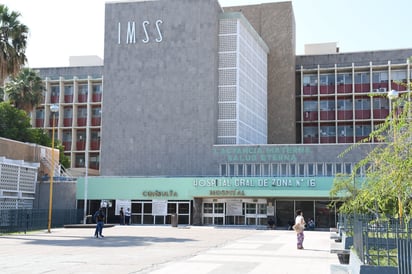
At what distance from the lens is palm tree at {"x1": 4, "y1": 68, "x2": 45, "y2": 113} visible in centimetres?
5962

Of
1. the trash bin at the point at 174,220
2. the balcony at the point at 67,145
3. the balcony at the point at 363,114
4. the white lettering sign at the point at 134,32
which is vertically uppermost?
the white lettering sign at the point at 134,32

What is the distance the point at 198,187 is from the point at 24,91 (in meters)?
24.1

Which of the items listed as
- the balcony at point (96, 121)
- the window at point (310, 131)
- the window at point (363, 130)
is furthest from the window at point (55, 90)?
the window at point (363, 130)

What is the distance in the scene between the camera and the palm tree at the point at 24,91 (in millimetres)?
59625

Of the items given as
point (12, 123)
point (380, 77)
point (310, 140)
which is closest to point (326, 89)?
point (380, 77)

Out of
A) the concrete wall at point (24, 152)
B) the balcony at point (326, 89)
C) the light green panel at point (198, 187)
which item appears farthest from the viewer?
the balcony at point (326, 89)

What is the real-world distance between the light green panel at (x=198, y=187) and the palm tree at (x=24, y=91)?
14.4 m

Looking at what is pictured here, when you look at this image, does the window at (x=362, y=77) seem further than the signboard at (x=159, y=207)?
Yes

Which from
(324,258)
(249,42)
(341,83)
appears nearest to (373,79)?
(341,83)

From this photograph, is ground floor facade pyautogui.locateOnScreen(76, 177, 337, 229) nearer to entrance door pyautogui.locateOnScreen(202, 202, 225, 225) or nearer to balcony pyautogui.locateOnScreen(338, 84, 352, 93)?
entrance door pyautogui.locateOnScreen(202, 202, 225, 225)

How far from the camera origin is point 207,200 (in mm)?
49406

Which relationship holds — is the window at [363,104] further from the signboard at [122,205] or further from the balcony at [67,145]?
the balcony at [67,145]

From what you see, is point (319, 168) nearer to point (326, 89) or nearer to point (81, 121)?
point (326, 89)

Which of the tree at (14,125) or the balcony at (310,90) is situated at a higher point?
the balcony at (310,90)
